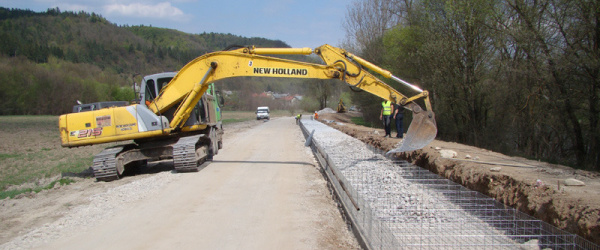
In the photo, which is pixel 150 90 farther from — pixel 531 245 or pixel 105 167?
pixel 531 245

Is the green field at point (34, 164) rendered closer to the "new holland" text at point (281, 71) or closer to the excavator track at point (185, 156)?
the excavator track at point (185, 156)

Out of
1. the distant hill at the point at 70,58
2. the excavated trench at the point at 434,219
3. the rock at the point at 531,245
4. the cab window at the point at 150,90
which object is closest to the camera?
the rock at the point at 531,245

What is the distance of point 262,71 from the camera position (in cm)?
1039

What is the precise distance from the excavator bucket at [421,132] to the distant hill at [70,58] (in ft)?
21.2

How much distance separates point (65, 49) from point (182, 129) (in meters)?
112

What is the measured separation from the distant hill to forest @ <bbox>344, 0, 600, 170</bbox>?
515 inches

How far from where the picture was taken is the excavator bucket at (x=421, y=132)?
8438 mm

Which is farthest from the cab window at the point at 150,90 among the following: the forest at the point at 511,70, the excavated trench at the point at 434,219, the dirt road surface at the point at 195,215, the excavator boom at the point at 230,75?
the forest at the point at 511,70

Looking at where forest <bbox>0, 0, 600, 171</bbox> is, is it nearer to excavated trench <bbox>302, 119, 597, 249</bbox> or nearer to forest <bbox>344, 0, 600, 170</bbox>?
forest <bbox>344, 0, 600, 170</bbox>

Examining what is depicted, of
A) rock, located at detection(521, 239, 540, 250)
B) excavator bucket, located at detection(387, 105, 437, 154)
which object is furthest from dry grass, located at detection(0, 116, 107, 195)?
rock, located at detection(521, 239, 540, 250)

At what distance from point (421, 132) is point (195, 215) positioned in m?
4.89

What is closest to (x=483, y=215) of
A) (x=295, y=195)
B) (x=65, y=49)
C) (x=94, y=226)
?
(x=295, y=195)

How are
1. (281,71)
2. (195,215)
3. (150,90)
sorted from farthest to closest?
(150,90)
(281,71)
(195,215)

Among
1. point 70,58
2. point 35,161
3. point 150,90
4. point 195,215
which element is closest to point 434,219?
point 195,215
